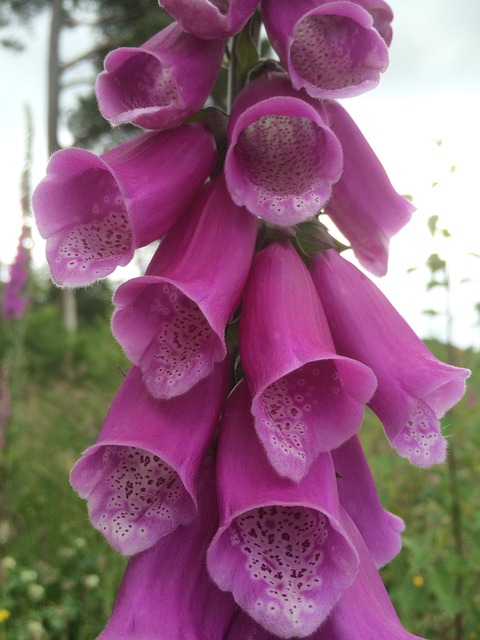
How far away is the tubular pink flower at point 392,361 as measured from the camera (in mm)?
891

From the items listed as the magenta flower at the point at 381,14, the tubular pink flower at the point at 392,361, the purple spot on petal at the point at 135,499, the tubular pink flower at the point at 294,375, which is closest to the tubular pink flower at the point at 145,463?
the purple spot on petal at the point at 135,499

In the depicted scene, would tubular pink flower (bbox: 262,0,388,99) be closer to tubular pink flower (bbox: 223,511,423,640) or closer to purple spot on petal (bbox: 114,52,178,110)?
purple spot on petal (bbox: 114,52,178,110)

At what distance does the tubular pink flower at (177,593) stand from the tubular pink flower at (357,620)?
3cm

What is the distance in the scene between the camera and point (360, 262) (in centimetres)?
114

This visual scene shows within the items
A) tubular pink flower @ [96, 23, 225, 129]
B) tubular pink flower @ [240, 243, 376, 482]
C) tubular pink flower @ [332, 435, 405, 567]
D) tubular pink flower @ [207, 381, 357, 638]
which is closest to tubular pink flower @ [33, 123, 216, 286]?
tubular pink flower @ [96, 23, 225, 129]

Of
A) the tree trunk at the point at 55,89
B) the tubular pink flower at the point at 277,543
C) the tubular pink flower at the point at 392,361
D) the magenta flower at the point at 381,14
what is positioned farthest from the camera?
the tree trunk at the point at 55,89

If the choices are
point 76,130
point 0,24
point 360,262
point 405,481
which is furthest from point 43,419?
point 0,24

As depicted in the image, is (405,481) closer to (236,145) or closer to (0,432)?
(0,432)

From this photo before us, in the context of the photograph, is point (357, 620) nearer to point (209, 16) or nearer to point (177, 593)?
point (177, 593)

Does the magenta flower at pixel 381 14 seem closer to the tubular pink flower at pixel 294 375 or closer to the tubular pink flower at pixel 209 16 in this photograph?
the tubular pink flower at pixel 209 16

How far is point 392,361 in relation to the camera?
91cm

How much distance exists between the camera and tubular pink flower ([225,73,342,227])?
865 mm

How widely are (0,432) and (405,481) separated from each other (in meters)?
2.18

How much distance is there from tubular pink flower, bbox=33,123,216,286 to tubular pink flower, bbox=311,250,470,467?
250 millimetres
